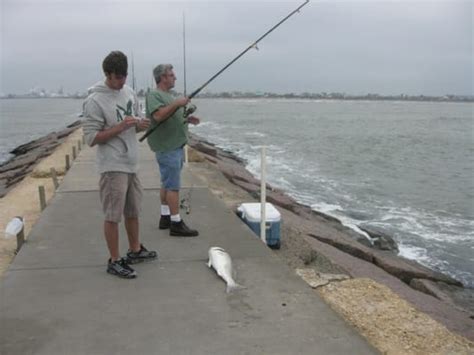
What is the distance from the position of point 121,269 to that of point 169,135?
1.50 metres

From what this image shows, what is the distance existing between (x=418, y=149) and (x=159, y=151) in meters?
29.7

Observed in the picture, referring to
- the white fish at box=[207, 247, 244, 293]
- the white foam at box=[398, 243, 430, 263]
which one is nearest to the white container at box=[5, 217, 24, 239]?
the white fish at box=[207, 247, 244, 293]

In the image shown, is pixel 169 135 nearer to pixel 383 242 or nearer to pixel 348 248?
pixel 348 248

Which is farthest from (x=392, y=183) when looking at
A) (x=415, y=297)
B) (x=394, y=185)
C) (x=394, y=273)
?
(x=415, y=297)

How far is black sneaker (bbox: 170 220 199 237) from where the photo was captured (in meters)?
5.39

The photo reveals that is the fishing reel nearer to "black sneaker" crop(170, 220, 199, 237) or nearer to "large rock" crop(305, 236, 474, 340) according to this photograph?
"black sneaker" crop(170, 220, 199, 237)

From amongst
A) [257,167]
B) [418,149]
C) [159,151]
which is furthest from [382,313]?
[418,149]

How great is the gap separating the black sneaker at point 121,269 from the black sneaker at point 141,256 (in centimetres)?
23

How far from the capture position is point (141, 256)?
4.66 metres

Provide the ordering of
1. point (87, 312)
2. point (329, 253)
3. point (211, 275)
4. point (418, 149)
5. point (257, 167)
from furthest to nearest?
1. point (418, 149)
2. point (257, 167)
3. point (329, 253)
4. point (211, 275)
5. point (87, 312)

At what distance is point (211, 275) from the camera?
4.38 metres

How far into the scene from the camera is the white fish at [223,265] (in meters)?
4.07

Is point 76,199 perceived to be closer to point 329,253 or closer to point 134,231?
point 134,231

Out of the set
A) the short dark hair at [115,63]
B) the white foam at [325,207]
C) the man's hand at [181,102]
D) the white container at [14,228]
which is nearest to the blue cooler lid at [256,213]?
the man's hand at [181,102]
